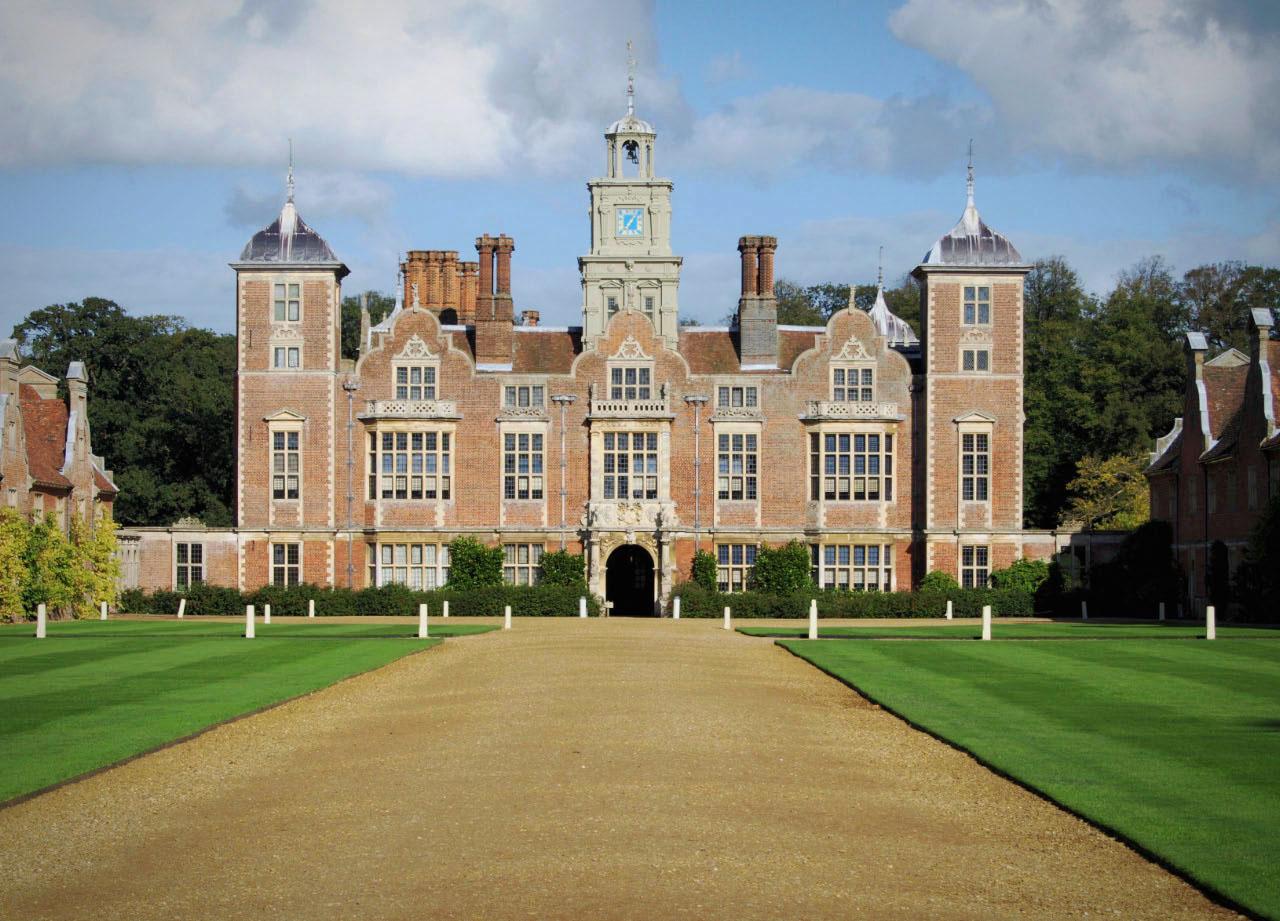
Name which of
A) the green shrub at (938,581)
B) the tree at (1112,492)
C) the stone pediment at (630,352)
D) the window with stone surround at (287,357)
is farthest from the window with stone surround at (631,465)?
the tree at (1112,492)

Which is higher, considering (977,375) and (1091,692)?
(977,375)

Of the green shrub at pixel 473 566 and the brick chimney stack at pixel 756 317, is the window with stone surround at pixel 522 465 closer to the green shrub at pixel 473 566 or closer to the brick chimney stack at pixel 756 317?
the green shrub at pixel 473 566

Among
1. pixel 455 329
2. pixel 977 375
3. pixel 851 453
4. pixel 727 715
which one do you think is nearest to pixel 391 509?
pixel 455 329

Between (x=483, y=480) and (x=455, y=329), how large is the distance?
5.22 m

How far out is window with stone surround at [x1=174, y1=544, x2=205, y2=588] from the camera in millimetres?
49719

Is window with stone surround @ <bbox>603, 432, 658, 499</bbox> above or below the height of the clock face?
below

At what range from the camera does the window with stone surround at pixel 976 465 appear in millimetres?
48906

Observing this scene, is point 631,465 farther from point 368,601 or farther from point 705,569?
point 368,601

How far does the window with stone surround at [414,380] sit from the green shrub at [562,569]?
6473 millimetres

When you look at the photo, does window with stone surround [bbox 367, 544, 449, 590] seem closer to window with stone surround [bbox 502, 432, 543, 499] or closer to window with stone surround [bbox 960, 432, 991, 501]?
window with stone surround [bbox 502, 432, 543, 499]

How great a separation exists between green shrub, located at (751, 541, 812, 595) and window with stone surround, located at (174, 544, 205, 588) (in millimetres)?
17270

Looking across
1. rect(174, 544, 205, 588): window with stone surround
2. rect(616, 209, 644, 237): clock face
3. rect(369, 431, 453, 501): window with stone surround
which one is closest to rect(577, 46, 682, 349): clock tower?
rect(616, 209, 644, 237): clock face

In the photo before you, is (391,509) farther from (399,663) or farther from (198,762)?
(198,762)

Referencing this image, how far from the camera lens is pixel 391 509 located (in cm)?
4934
